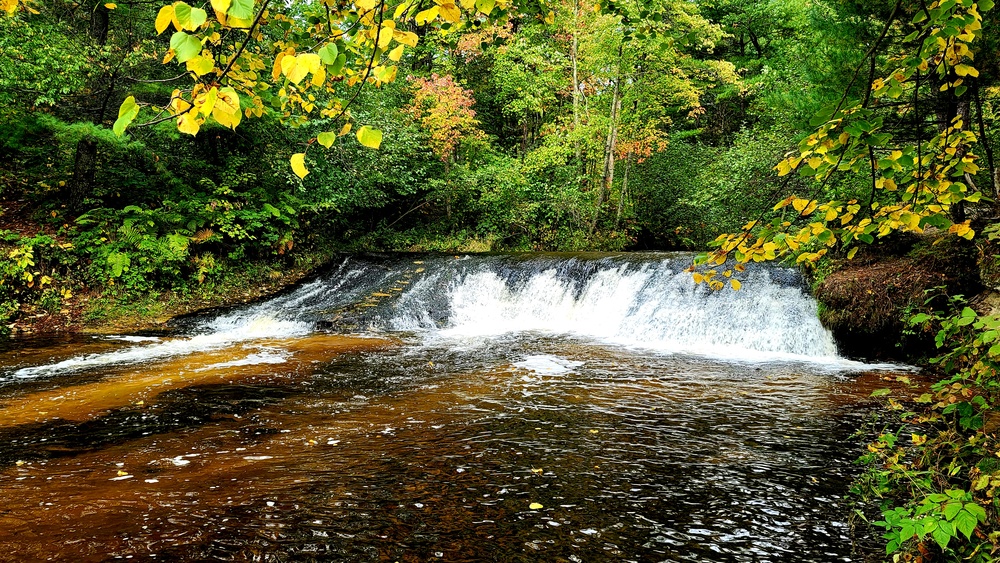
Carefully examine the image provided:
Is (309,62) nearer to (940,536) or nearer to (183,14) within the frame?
(183,14)

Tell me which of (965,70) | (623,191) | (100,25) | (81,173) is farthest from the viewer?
(623,191)

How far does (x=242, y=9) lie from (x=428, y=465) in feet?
10.9

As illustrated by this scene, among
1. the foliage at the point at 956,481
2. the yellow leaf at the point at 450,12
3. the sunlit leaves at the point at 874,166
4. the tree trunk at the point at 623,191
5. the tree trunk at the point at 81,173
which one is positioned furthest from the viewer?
the tree trunk at the point at 623,191

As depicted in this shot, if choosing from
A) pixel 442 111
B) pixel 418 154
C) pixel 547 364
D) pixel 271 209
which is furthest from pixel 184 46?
pixel 418 154

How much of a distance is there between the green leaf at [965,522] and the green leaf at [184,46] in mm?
2614

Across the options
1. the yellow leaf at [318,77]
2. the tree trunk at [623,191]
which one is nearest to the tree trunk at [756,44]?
the tree trunk at [623,191]

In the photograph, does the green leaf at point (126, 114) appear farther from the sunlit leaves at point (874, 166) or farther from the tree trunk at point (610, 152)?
the tree trunk at point (610, 152)

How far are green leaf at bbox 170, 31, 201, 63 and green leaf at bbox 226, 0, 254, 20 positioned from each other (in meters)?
0.11

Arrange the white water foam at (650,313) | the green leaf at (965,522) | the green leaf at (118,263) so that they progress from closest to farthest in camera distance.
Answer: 1. the green leaf at (965,522)
2. the white water foam at (650,313)
3. the green leaf at (118,263)

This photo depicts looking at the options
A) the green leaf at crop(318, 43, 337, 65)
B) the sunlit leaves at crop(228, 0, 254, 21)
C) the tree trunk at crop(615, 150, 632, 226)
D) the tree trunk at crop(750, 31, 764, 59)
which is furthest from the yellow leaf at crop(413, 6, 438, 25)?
the tree trunk at crop(750, 31, 764, 59)

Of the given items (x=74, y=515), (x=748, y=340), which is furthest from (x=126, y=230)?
(x=748, y=340)

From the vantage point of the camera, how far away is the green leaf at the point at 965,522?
1.83m

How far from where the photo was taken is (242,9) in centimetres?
99

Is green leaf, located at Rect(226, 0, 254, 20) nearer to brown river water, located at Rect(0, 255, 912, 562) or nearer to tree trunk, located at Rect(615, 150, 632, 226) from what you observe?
brown river water, located at Rect(0, 255, 912, 562)
